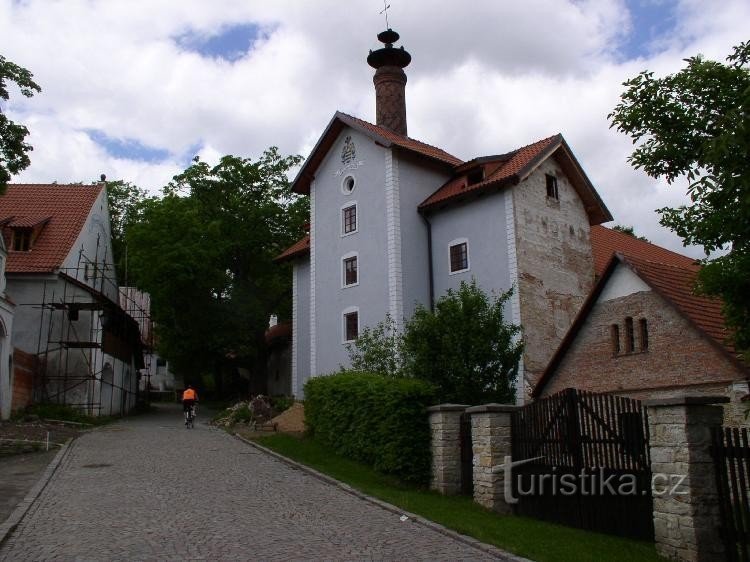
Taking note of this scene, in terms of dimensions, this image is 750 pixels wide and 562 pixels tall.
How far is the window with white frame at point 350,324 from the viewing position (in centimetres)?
3004

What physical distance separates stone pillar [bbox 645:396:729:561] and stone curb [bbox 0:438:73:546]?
8.43 m

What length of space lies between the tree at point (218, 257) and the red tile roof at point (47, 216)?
13.6ft

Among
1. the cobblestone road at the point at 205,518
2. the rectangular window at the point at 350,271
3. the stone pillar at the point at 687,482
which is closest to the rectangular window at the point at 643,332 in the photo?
the cobblestone road at the point at 205,518

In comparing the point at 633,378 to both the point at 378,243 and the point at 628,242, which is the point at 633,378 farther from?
the point at 628,242

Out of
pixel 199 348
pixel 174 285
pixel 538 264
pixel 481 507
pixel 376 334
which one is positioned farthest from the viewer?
pixel 199 348

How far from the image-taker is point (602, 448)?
35.9ft

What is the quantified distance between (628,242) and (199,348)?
24.0 meters

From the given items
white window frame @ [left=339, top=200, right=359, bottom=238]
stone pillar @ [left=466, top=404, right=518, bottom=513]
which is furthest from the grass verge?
white window frame @ [left=339, top=200, right=359, bottom=238]

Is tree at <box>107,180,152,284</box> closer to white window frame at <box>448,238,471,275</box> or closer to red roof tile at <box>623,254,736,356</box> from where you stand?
white window frame at <box>448,238,471,275</box>

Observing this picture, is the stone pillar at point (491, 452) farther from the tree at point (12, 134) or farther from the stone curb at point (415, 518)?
the tree at point (12, 134)

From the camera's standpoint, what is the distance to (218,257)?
38.7 m

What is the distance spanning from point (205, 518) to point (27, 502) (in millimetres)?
3253

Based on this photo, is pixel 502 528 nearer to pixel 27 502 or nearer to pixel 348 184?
pixel 27 502

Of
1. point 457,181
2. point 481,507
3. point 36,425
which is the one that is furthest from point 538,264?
point 36,425
